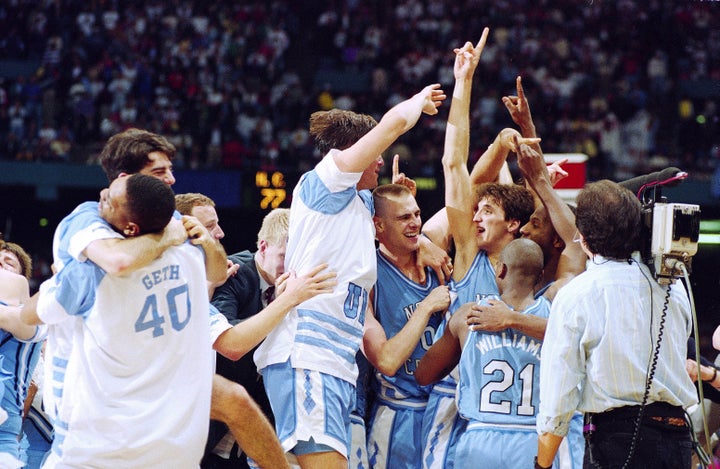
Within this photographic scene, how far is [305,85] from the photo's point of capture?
765 inches

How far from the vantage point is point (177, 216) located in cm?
427

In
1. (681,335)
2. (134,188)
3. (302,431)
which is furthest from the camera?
(302,431)

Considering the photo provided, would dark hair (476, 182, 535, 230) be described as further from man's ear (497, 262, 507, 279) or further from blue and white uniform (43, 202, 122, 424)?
blue and white uniform (43, 202, 122, 424)

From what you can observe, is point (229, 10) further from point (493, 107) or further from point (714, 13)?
point (714, 13)

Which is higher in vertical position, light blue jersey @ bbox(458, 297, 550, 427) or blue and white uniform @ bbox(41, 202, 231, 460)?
blue and white uniform @ bbox(41, 202, 231, 460)

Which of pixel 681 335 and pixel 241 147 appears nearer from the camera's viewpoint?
pixel 681 335

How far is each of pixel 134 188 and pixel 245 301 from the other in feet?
6.23

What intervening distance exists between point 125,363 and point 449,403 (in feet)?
7.11

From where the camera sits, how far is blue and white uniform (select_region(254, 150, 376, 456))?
464 cm

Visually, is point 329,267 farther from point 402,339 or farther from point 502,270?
point 502,270

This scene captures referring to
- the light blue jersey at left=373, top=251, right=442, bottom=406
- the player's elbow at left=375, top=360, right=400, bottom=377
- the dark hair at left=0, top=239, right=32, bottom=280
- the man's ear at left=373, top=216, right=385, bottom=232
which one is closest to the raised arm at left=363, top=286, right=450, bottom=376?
the player's elbow at left=375, top=360, right=400, bottom=377

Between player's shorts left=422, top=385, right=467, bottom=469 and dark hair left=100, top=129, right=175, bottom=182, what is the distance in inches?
85.4

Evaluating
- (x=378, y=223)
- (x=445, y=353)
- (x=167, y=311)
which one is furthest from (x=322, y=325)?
(x=167, y=311)

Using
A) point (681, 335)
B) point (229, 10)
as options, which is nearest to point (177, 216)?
point (681, 335)
